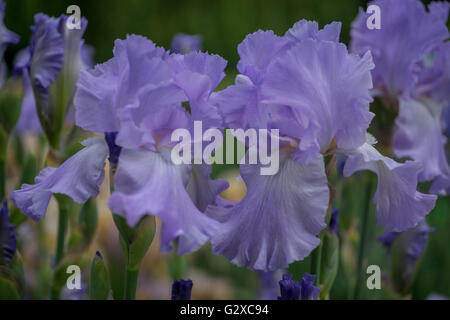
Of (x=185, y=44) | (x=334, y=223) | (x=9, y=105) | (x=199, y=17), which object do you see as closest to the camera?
(x=334, y=223)

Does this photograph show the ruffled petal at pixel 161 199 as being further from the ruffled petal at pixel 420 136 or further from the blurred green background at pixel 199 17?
the blurred green background at pixel 199 17

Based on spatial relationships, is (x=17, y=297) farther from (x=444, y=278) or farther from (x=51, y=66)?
(x=444, y=278)

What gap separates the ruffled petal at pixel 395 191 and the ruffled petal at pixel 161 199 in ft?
0.54

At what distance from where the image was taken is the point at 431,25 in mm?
816

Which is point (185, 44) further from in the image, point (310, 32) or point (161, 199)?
point (161, 199)

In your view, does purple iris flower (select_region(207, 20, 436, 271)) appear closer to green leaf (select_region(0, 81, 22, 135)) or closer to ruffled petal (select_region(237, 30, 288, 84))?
ruffled petal (select_region(237, 30, 288, 84))

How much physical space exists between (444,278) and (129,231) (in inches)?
34.1

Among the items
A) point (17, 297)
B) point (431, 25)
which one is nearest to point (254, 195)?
point (17, 297)

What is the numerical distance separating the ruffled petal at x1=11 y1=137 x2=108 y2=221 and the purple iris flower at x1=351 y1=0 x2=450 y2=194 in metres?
0.43

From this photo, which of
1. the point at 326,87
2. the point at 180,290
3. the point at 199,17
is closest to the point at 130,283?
the point at 180,290

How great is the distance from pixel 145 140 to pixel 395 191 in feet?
0.79

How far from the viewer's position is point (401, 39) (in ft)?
2.71

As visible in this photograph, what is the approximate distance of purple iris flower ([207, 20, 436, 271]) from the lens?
1.60ft

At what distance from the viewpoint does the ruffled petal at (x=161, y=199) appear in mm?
439
